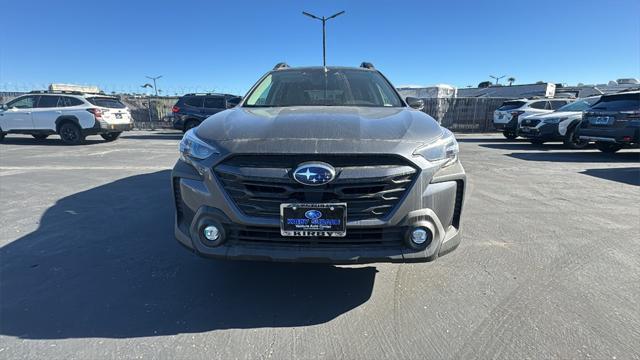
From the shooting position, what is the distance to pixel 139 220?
431 centimetres

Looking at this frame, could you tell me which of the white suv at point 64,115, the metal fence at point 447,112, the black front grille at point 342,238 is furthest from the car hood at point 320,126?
the metal fence at point 447,112

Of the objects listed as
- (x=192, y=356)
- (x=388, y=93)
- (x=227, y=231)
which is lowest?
(x=192, y=356)

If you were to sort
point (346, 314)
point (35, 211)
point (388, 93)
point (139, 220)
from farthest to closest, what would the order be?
point (35, 211), point (139, 220), point (388, 93), point (346, 314)

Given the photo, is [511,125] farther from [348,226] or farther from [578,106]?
[348,226]

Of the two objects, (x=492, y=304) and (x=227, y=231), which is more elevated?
(x=227, y=231)

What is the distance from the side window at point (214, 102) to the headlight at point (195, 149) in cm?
1301

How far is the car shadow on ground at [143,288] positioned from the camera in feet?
7.80

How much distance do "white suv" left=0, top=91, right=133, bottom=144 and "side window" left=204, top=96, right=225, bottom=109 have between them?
3118mm

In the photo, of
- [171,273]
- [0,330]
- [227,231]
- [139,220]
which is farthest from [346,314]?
[139,220]

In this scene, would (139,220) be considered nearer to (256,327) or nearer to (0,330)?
(0,330)

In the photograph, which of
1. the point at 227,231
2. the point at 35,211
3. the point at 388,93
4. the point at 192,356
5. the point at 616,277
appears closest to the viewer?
the point at 192,356

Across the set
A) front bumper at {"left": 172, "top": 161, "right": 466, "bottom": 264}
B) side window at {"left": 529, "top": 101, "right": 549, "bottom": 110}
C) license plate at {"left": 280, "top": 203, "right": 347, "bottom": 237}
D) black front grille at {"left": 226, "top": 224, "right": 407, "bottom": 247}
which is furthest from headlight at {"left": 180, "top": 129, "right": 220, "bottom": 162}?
side window at {"left": 529, "top": 101, "right": 549, "bottom": 110}

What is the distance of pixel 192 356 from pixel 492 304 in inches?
78.9

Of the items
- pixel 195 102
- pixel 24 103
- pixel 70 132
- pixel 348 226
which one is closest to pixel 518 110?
pixel 195 102
